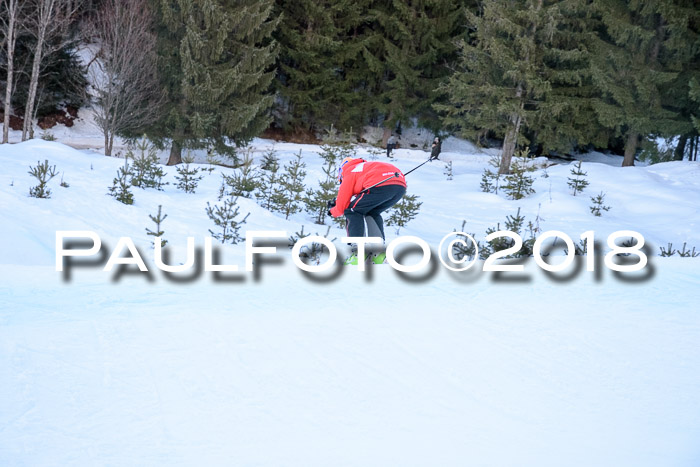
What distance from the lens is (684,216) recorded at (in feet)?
41.2

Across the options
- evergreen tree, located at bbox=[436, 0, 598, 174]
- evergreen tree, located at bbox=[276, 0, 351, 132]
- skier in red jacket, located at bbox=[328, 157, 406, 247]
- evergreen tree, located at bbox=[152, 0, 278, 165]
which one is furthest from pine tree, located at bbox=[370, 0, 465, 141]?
skier in red jacket, located at bbox=[328, 157, 406, 247]

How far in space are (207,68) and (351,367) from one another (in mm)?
19254

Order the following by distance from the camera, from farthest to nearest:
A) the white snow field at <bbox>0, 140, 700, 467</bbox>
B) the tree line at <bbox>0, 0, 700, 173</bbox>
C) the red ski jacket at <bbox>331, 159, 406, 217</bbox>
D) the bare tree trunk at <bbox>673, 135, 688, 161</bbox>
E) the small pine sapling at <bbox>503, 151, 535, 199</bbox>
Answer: the bare tree trunk at <bbox>673, 135, 688, 161</bbox> → the tree line at <bbox>0, 0, 700, 173</bbox> → the small pine sapling at <bbox>503, 151, 535, 199</bbox> → the red ski jacket at <bbox>331, 159, 406, 217</bbox> → the white snow field at <bbox>0, 140, 700, 467</bbox>

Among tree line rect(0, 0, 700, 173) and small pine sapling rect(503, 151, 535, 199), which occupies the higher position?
tree line rect(0, 0, 700, 173)

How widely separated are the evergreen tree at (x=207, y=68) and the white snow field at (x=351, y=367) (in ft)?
54.5

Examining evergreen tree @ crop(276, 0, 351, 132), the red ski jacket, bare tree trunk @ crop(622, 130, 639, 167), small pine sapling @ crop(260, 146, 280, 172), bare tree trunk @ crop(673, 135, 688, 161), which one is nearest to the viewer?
the red ski jacket

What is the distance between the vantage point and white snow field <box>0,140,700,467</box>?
200 centimetres

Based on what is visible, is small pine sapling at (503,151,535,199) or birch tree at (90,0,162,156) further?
birch tree at (90,0,162,156)

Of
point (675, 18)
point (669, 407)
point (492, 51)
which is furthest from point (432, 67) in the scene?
point (669, 407)

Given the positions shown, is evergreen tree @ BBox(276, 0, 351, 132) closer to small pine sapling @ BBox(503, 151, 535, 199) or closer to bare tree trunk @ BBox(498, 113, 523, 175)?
bare tree trunk @ BBox(498, 113, 523, 175)

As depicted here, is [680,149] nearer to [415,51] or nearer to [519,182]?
[415,51]

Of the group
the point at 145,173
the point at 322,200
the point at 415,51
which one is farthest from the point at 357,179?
the point at 415,51

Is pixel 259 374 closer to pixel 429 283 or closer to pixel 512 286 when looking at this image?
pixel 429 283

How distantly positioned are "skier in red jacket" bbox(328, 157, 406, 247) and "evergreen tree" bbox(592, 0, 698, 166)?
18.2m
